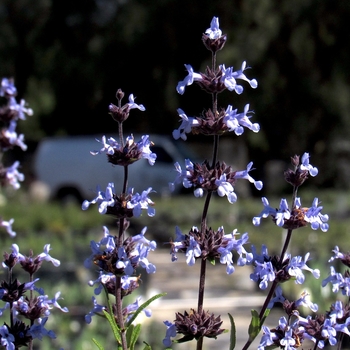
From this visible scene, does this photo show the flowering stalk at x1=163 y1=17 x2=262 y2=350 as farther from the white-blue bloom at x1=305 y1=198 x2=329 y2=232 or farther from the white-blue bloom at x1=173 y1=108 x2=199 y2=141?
the white-blue bloom at x1=305 y1=198 x2=329 y2=232

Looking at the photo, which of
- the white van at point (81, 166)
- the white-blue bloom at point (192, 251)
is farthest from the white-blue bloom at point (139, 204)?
the white van at point (81, 166)

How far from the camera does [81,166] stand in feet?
67.7

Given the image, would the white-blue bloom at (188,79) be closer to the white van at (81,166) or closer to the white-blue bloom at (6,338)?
Result: the white-blue bloom at (6,338)

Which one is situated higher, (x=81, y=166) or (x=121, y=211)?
(x=81, y=166)

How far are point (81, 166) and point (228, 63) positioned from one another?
5769 millimetres

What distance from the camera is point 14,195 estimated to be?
20.1m

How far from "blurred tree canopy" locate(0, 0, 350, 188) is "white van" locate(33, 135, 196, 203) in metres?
3.33

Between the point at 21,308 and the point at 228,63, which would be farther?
the point at 228,63

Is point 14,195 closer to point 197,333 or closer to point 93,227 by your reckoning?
point 93,227

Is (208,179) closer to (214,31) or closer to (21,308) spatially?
(214,31)

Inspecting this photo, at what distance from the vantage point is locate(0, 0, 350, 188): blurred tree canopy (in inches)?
930

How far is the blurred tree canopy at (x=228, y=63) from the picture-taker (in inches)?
930

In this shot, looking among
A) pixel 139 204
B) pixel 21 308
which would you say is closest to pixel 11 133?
pixel 21 308

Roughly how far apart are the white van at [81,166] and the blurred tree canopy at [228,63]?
333 centimetres
